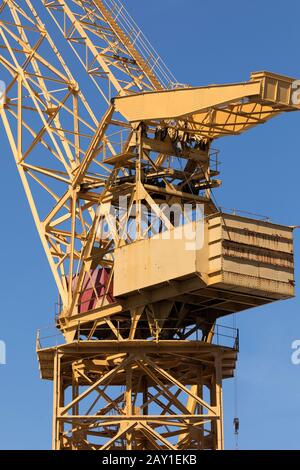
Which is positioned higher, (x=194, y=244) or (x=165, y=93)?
(x=165, y=93)

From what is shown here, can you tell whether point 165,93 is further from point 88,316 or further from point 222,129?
point 88,316

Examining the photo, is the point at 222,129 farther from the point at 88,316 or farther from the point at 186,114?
the point at 88,316

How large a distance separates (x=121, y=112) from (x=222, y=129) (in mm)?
4931

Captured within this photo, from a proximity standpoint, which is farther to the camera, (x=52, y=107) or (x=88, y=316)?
(x=52, y=107)

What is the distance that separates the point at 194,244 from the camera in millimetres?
95562

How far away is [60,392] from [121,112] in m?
14.0

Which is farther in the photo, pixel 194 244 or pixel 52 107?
pixel 52 107

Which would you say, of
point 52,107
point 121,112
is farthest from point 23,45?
point 121,112

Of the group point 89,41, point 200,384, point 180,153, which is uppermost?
point 89,41

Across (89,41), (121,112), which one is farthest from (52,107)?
(121,112)
